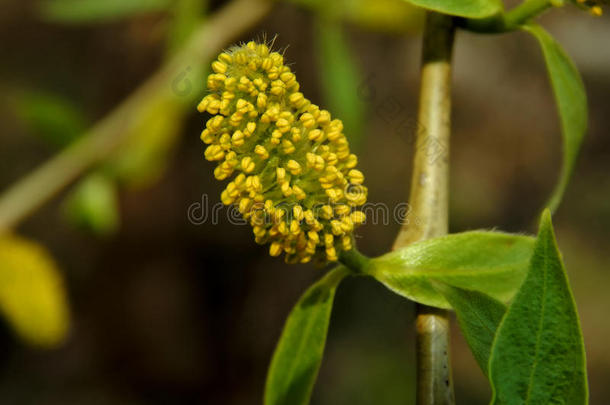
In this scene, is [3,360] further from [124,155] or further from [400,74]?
[400,74]

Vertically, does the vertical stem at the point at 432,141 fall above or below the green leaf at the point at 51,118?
below

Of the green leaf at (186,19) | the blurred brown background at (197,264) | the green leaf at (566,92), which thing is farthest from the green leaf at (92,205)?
the green leaf at (566,92)

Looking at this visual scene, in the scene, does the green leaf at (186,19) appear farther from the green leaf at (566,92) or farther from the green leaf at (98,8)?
the green leaf at (566,92)

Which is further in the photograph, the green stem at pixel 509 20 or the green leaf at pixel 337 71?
the green leaf at pixel 337 71

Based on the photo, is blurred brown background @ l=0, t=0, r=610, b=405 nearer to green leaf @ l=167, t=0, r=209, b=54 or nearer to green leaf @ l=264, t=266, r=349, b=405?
green leaf @ l=167, t=0, r=209, b=54

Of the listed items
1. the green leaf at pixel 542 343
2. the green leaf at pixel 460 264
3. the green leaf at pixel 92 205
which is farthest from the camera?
the green leaf at pixel 92 205

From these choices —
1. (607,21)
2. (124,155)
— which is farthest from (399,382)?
(607,21)

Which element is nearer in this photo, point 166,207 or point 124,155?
point 124,155
